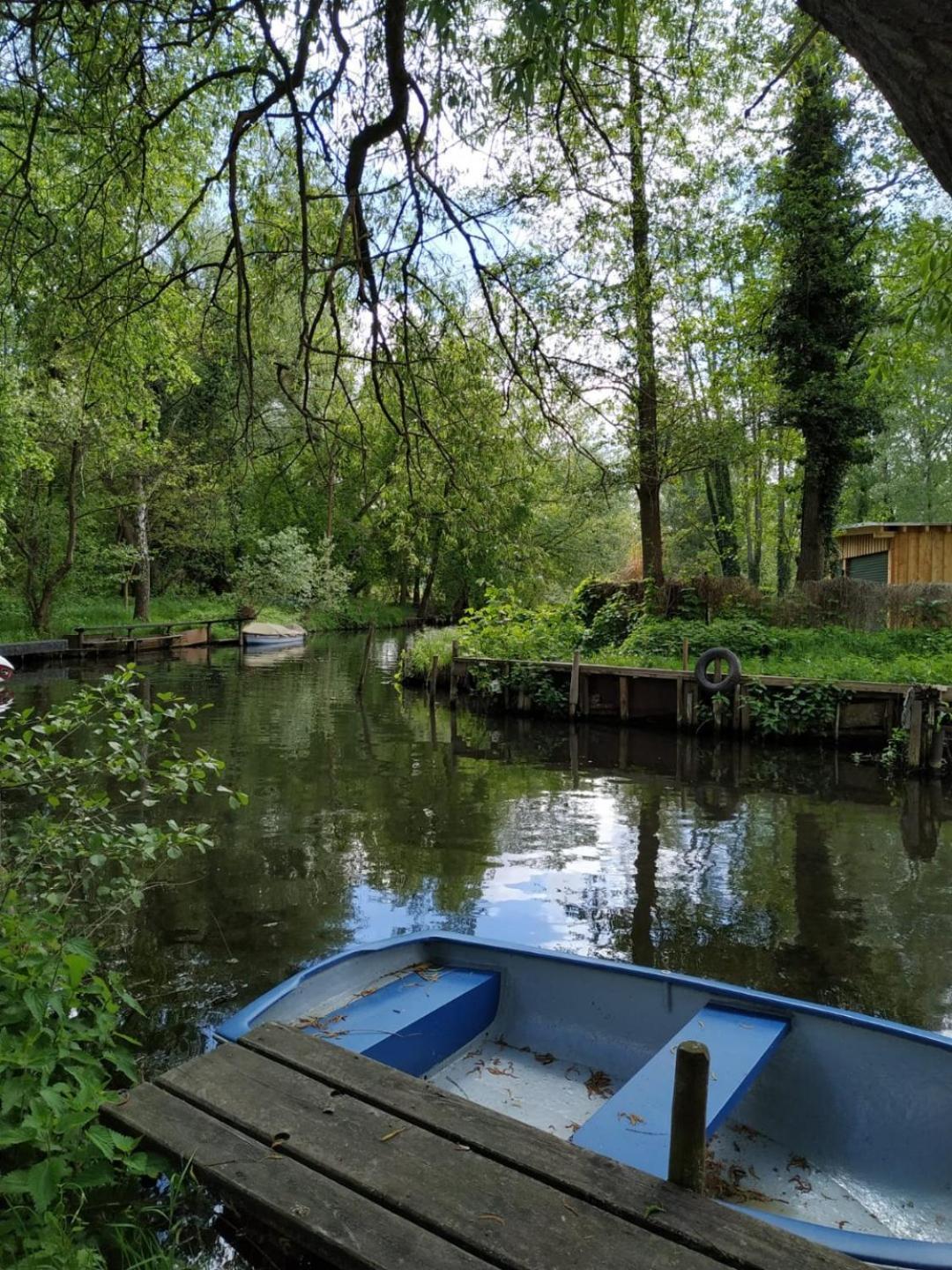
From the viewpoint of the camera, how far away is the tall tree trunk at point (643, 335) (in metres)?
5.84

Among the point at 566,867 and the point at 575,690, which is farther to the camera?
the point at 575,690

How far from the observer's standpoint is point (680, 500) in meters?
33.8

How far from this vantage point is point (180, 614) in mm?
35594

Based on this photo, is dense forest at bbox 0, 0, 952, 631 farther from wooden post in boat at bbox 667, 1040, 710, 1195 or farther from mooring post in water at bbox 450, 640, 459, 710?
mooring post in water at bbox 450, 640, 459, 710

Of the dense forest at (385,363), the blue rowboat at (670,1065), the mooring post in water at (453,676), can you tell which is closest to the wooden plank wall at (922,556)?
the dense forest at (385,363)

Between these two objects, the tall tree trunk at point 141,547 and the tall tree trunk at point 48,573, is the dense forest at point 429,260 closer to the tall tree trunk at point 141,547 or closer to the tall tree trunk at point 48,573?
the tall tree trunk at point 48,573

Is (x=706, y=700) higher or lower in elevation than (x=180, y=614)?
lower

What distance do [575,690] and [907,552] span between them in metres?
10.00

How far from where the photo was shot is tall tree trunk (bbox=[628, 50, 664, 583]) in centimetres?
584

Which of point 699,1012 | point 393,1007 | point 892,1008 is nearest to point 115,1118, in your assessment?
point 393,1007

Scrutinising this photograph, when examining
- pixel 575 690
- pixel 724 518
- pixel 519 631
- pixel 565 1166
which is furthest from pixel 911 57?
pixel 724 518

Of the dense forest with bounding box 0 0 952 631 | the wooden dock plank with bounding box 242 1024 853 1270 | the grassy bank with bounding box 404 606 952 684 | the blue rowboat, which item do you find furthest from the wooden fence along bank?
the wooden dock plank with bounding box 242 1024 853 1270

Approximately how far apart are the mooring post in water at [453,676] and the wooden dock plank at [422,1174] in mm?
16359

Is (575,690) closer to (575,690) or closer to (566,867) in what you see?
(575,690)
